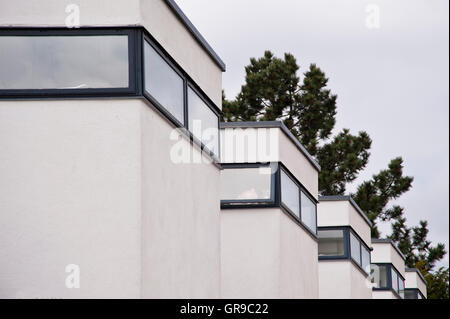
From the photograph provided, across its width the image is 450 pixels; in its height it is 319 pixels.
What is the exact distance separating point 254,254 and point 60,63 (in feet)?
23.2

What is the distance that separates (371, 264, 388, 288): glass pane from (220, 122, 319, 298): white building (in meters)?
12.4

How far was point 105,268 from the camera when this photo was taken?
999 cm

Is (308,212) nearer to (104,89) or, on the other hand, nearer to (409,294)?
(104,89)

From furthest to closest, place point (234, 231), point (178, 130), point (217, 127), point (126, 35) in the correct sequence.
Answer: point (234, 231), point (217, 127), point (178, 130), point (126, 35)

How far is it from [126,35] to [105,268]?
8.33 feet

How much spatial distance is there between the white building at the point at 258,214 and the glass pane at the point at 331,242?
19.5 feet

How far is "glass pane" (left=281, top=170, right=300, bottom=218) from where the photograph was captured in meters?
17.4

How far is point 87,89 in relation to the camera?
10.4 metres

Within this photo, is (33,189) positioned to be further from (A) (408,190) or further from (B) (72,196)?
(A) (408,190)

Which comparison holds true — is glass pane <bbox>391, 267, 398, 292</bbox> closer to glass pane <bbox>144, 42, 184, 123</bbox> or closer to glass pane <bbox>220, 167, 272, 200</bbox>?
glass pane <bbox>220, 167, 272, 200</bbox>

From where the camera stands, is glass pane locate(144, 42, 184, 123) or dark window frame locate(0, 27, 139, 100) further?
glass pane locate(144, 42, 184, 123)

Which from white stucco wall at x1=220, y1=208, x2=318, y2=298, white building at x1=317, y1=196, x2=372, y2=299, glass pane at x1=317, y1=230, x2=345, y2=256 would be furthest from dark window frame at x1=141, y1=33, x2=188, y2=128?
glass pane at x1=317, y1=230, x2=345, y2=256
